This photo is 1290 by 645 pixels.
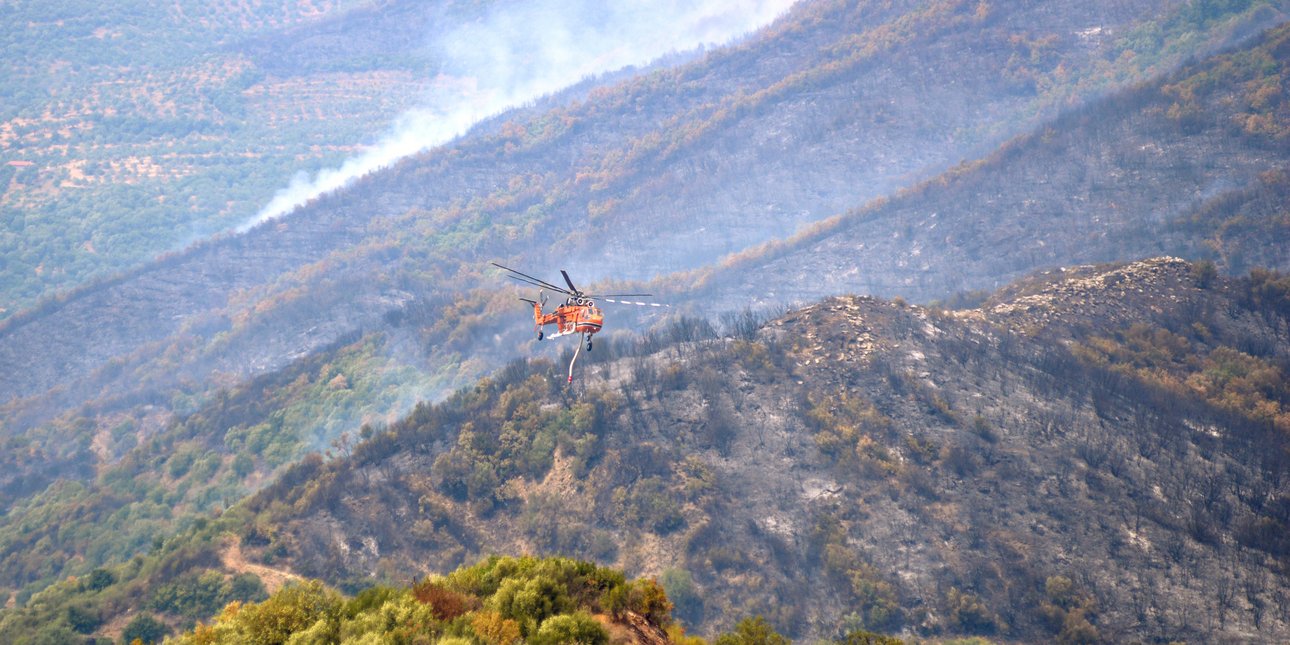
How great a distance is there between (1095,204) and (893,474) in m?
88.6

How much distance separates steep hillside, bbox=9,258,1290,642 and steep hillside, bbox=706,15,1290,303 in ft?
115

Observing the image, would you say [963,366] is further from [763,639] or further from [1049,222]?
[1049,222]

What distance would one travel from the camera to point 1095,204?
482ft

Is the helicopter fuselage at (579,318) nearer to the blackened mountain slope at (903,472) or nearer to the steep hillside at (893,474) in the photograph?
the steep hillside at (893,474)

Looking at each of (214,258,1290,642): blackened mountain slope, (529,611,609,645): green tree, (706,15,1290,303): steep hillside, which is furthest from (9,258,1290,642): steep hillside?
(529,611,609,645): green tree

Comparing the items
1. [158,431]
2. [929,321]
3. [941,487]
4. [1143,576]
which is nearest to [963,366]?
[929,321]

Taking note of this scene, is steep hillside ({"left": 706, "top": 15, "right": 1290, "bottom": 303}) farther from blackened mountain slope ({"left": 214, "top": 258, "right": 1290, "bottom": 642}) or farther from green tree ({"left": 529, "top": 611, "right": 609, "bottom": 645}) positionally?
green tree ({"left": 529, "top": 611, "right": 609, "bottom": 645})

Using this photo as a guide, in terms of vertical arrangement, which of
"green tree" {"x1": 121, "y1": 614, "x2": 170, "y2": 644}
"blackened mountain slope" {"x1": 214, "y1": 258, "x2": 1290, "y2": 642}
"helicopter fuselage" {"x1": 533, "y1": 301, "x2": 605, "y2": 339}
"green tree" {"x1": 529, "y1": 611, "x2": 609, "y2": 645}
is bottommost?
"blackened mountain slope" {"x1": 214, "y1": 258, "x2": 1290, "y2": 642}

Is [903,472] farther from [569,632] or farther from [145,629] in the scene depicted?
[145,629]

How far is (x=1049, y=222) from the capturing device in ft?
495

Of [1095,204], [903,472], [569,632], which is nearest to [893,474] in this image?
[903,472]

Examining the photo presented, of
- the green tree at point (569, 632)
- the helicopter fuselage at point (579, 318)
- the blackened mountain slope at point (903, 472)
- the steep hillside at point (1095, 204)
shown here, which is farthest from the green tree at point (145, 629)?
the steep hillside at point (1095, 204)

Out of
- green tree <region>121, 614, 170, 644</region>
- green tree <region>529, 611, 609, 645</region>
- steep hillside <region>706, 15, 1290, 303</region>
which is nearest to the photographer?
green tree <region>529, 611, 609, 645</region>

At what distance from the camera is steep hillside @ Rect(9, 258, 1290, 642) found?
2766 inches
